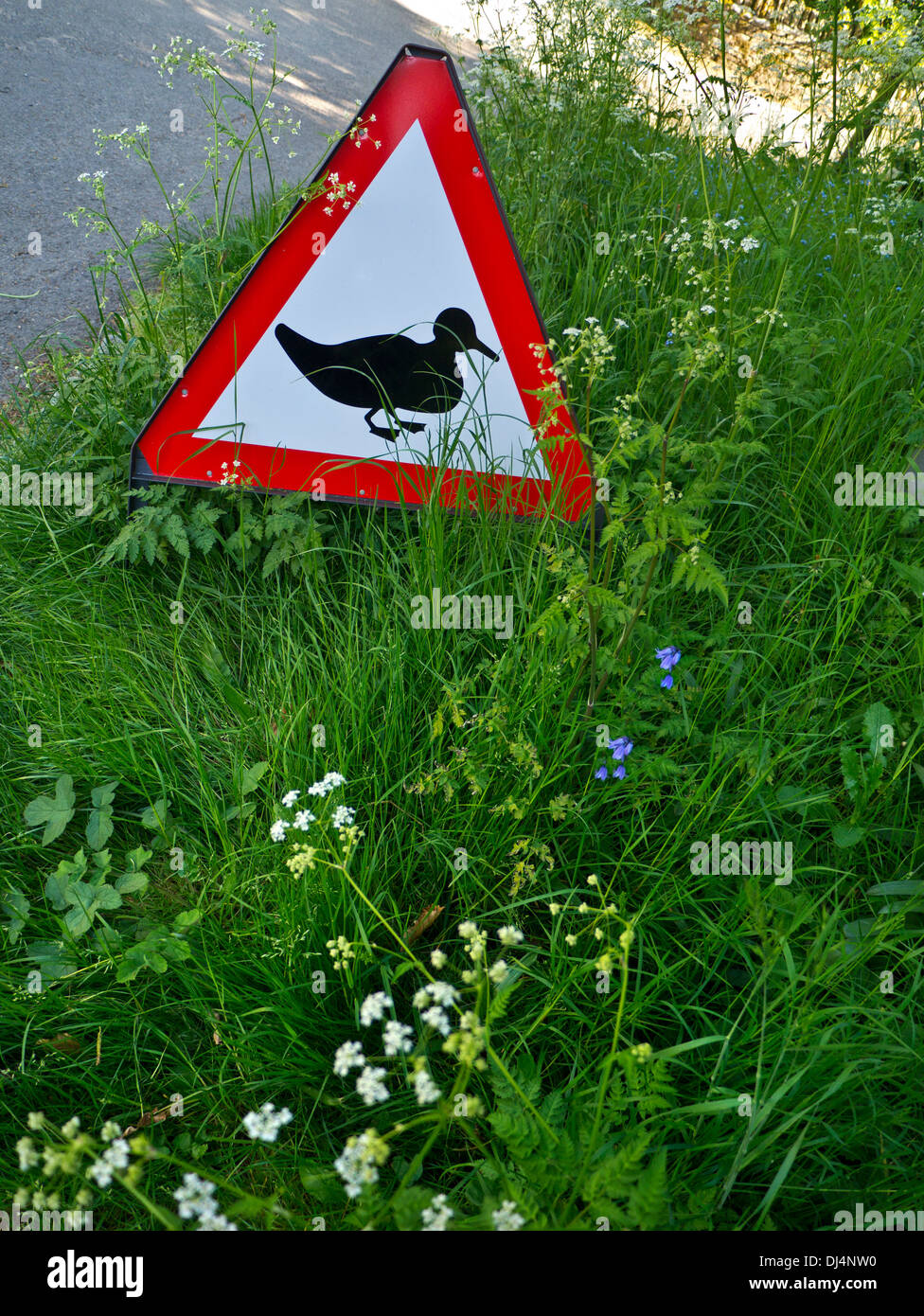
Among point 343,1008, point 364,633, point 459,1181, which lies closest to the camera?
point 459,1181

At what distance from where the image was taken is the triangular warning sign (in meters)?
2.10

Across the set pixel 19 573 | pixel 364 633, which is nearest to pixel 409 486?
pixel 364 633

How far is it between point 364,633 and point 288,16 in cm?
760

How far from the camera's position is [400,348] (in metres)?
2.20

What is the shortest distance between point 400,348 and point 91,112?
379 centimetres

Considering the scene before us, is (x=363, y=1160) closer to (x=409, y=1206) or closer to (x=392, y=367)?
(x=409, y=1206)

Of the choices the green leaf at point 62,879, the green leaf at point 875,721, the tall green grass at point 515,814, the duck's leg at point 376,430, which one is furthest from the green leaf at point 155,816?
the green leaf at point 875,721

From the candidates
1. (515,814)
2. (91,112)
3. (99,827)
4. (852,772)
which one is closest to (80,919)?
(99,827)

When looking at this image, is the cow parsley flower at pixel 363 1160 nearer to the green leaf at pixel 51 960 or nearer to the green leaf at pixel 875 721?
the green leaf at pixel 51 960

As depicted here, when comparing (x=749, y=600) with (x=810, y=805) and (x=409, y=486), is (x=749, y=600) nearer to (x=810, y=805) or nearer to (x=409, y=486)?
(x=810, y=805)

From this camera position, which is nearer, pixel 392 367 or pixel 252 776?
pixel 252 776

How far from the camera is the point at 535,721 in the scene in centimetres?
182

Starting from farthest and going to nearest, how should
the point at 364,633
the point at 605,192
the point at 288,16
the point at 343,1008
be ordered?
the point at 288,16 → the point at 605,192 → the point at 364,633 → the point at 343,1008

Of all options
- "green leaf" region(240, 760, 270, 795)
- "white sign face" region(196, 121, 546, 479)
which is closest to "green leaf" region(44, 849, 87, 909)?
"green leaf" region(240, 760, 270, 795)
